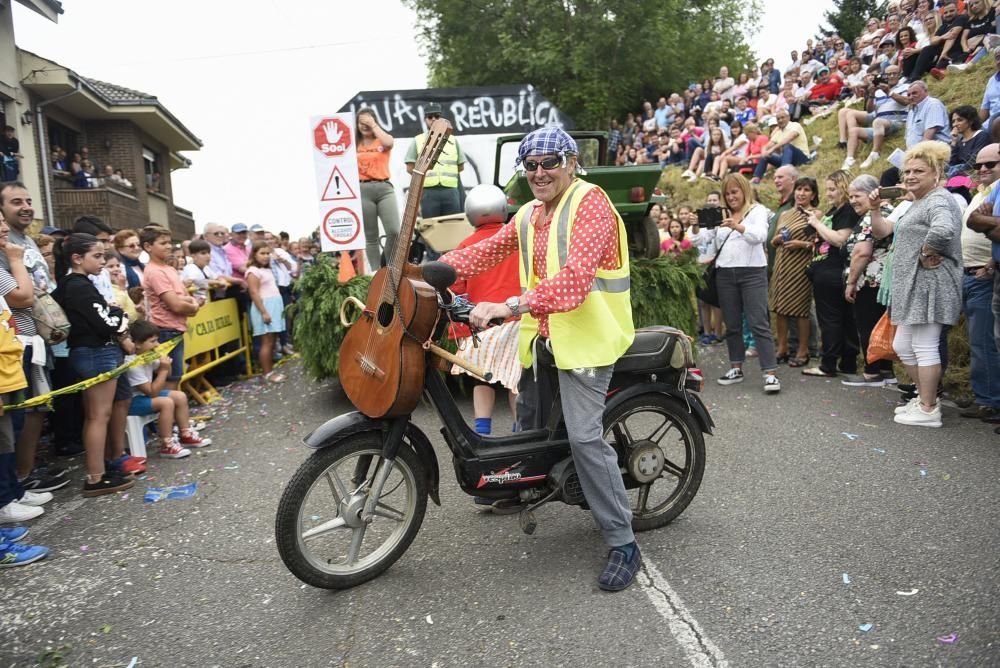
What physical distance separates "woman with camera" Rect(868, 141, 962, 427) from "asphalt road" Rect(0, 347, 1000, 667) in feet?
2.22

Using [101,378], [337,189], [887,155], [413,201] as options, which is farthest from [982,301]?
[887,155]

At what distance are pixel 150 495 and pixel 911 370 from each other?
5.76 m

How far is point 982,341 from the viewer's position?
17.2 feet

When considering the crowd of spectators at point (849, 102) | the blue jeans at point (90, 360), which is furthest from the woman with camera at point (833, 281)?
the blue jeans at point (90, 360)

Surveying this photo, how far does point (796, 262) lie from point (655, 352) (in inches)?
186

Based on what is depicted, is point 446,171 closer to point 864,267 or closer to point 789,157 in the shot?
point 864,267

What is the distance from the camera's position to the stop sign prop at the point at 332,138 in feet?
23.2

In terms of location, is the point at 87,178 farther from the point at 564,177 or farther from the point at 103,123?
the point at 564,177

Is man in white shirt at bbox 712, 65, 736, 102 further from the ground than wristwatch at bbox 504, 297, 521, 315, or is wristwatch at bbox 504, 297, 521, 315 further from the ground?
man in white shirt at bbox 712, 65, 736, 102

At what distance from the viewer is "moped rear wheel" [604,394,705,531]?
11.4 feet

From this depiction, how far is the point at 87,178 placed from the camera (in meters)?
19.1

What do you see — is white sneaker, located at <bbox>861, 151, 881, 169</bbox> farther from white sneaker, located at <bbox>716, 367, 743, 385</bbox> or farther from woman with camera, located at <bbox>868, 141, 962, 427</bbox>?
woman with camera, located at <bbox>868, 141, 962, 427</bbox>

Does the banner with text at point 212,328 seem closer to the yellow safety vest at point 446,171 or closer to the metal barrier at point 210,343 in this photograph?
the metal barrier at point 210,343

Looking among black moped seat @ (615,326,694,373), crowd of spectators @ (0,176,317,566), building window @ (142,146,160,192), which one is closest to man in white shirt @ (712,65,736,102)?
crowd of spectators @ (0,176,317,566)
